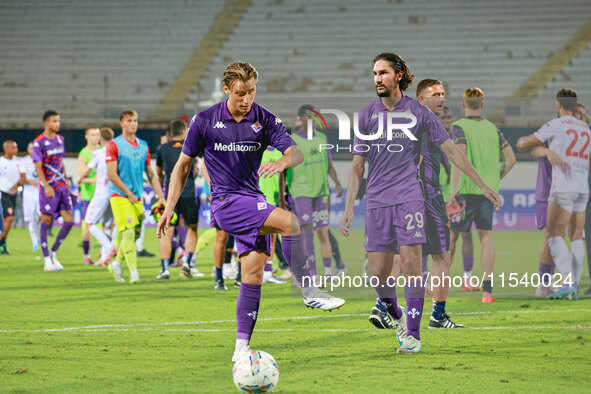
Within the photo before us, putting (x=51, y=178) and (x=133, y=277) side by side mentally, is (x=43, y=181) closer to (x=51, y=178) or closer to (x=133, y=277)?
(x=51, y=178)

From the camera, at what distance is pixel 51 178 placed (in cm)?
1249

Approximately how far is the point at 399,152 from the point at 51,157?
25.4 ft

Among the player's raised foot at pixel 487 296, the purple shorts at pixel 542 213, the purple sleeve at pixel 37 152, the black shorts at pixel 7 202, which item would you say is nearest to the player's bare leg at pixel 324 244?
the player's raised foot at pixel 487 296

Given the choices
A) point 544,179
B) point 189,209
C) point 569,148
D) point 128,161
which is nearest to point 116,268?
point 189,209

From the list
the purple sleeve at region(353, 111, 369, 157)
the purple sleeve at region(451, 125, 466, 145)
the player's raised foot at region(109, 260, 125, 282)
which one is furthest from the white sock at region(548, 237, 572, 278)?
the player's raised foot at region(109, 260, 125, 282)

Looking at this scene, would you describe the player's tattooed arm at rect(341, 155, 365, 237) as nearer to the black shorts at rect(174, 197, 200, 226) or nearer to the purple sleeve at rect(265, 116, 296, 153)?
the purple sleeve at rect(265, 116, 296, 153)

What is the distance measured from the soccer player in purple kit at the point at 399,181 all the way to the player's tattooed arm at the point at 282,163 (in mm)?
832

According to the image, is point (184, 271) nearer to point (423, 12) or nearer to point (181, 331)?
point (181, 331)

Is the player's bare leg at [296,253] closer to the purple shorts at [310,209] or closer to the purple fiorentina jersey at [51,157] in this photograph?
the purple shorts at [310,209]

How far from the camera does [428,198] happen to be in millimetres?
6766

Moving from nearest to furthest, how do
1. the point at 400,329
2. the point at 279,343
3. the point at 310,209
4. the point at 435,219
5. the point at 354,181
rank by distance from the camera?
1. the point at 400,329
2. the point at 354,181
3. the point at 279,343
4. the point at 435,219
5. the point at 310,209

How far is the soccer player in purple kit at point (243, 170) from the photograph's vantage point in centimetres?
521

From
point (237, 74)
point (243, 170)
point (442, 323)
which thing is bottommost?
point (442, 323)

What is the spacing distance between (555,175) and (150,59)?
22.9 m
